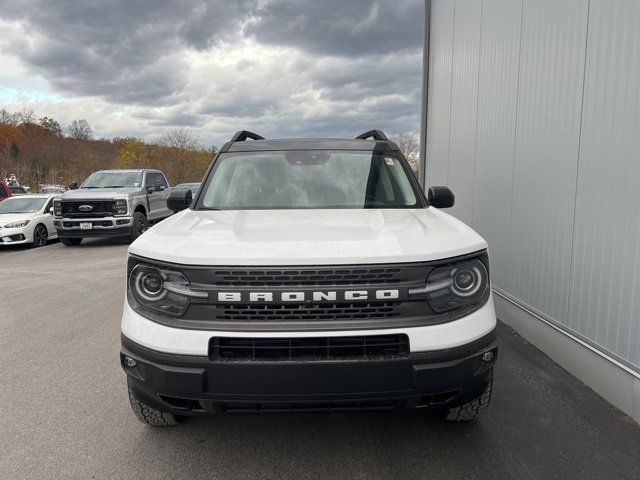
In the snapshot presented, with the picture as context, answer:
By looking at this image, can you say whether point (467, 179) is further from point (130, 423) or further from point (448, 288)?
point (130, 423)

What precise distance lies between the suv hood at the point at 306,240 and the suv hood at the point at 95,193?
10850mm

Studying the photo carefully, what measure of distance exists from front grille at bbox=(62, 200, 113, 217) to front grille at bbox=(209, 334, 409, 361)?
11712mm

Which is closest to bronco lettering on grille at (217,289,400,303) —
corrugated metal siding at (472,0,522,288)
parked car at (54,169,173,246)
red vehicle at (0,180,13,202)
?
corrugated metal siding at (472,0,522,288)

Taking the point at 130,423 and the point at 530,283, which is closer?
the point at 130,423

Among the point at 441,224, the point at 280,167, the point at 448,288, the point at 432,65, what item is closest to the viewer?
the point at 448,288

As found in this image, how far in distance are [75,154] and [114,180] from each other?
76.6 m

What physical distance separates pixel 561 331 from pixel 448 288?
2.22 meters

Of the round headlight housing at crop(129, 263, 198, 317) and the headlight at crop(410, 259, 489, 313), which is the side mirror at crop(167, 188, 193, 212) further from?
the headlight at crop(410, 259, 489, 313)

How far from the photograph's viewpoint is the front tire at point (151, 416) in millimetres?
2920

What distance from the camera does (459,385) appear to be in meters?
2.36

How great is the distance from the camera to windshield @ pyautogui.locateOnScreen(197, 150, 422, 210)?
3609 mm

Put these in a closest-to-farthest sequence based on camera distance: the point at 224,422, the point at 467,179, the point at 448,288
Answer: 1. the point at 448,288
2. the point at 224,422
3. the point at 467,179

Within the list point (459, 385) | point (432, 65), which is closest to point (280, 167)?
point (459, 385)

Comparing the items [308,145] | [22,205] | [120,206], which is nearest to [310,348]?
[308,145]
